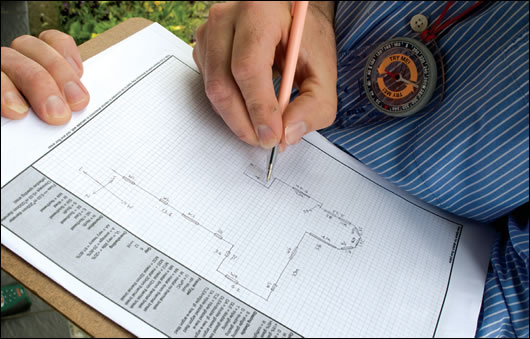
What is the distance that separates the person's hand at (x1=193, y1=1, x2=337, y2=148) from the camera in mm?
489

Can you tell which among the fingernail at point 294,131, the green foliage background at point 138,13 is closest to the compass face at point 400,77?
the fingernail at point 294,131

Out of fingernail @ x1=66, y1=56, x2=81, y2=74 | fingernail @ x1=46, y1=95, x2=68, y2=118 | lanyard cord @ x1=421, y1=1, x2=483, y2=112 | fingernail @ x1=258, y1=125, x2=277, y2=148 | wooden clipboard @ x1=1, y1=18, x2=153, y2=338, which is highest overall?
lanyard cord @ x1=421, y1=1, x2=483, y2=112

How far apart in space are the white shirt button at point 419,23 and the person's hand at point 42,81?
1.34 ft

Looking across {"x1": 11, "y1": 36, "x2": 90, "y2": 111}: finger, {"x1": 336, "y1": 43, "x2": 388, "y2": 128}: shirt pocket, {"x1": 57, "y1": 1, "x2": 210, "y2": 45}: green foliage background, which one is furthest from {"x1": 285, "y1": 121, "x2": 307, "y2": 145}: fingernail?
{"x1": 57, "y1": 1, "x2": 210, "y2": 45}: green foliage background

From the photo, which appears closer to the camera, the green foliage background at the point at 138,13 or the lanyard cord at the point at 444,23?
the lanyard cord at the point at 444,23

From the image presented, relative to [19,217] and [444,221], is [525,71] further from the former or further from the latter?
[19,217]

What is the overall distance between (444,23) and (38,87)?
0.48 m

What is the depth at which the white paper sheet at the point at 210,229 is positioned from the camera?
0.42m

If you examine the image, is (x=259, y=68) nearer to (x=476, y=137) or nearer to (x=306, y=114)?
(x=306, y=114)

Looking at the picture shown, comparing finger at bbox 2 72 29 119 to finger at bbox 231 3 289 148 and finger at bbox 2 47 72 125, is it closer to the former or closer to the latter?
finger at bbox 2 47 72 125

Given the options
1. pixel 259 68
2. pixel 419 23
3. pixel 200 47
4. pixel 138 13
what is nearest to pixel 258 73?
pixel 259 68

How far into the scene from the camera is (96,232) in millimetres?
440

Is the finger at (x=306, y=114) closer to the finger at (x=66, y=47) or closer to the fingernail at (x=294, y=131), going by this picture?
the fingernail at (x=294, y=131)

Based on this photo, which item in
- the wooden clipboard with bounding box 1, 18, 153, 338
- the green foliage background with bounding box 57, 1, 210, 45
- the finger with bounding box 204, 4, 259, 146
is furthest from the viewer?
the green foliage background with bounding box 57, 1, 210, 45
